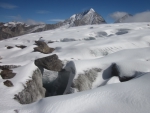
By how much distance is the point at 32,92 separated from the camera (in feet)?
35.4

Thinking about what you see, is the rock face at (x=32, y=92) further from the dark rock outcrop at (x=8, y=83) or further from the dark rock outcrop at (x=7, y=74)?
Answer: the dark rock outcrop at (x=7, y=74)

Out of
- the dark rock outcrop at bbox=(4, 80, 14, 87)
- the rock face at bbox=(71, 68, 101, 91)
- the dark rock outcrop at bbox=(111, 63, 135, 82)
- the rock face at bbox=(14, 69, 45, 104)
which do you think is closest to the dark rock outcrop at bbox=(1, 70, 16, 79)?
the dark rock outcrop at bbox=(4, 80, 14, 87)

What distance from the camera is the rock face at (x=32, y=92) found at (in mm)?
9461

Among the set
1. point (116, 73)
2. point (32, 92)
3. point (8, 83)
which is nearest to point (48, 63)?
point (32, 92)

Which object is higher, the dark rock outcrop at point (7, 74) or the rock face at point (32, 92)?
the dark rock outcrop at point (7, 74)

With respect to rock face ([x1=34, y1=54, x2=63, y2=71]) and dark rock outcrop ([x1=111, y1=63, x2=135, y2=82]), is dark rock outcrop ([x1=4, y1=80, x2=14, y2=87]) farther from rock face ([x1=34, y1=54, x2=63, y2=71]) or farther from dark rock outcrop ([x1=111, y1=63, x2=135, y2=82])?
dark rock outcrop ([x1=111, y1=63, x2=135, y2=82])

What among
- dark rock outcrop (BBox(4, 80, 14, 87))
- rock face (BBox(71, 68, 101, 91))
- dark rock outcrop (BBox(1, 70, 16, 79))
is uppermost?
dark rock outcrop (BBox(1, 70, 16, 79))

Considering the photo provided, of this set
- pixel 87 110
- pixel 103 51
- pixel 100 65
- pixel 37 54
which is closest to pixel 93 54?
pixel 103 51

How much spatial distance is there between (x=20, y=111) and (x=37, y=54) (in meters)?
11.2

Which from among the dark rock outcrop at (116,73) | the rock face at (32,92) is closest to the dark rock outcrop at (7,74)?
the rock face at (32,92)

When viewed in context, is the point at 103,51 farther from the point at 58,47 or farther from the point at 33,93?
the point at 33,93

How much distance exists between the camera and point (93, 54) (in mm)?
18109

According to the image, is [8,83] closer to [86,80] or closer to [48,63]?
[48,63]

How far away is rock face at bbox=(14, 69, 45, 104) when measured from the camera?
9.46 metres
